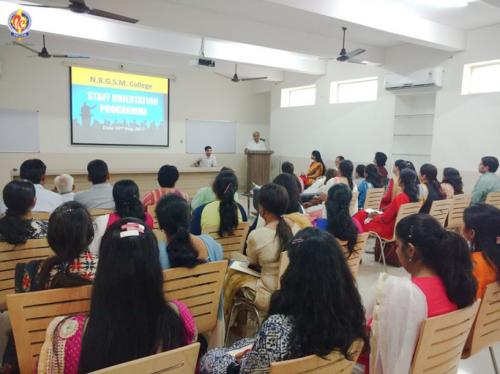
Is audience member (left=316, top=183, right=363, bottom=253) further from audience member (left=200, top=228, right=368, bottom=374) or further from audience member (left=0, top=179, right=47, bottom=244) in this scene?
audience member (left=0, top=179, right=47, bottom=244)

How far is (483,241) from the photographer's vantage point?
1812 mm

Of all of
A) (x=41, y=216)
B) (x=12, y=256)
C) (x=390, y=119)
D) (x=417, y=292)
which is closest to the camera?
(x=417, y=292)

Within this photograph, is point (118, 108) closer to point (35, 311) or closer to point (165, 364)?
point (35, 311)

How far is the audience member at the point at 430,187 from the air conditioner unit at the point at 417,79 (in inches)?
112

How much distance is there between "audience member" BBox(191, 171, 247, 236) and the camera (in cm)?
263

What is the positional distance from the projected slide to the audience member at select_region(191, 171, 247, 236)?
21.3 feet

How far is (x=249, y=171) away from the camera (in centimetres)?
979

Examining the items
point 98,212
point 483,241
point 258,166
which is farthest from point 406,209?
point 258,166

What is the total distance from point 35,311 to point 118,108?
7.75m

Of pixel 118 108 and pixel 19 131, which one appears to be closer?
pixel 19 131

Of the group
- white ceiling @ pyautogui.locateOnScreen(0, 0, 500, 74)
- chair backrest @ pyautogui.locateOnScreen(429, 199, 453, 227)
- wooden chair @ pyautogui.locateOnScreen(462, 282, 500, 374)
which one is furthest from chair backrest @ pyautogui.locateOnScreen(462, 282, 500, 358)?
white ceiling @ pyautogui.locateOnScreen(0, 0, 500, 74)

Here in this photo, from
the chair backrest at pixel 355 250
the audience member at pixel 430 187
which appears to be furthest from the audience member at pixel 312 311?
the audience member at pixel 430 187

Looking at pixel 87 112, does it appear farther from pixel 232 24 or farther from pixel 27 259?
pixel 27 259

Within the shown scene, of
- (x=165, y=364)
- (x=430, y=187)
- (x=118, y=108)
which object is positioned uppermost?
(x=118, y=108)
